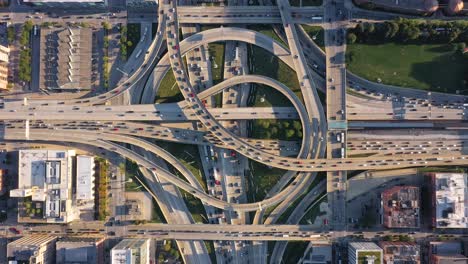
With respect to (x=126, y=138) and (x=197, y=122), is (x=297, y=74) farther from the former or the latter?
(x=126, y=138)

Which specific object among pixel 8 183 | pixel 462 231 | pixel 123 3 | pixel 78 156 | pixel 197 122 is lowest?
pixel 462 231

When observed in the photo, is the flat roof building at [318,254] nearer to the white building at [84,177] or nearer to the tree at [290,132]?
the tree at [290,132]

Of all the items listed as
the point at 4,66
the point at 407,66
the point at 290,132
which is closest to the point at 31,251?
the point at 4,66

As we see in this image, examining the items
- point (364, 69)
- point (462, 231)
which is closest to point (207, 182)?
point (364, 69)

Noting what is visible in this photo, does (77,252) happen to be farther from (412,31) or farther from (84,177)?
(412,31)

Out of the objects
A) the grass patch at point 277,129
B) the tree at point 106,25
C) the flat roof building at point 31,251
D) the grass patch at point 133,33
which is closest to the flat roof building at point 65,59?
the tree at point 106,25
